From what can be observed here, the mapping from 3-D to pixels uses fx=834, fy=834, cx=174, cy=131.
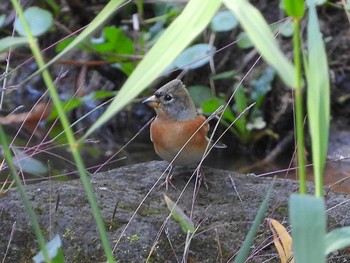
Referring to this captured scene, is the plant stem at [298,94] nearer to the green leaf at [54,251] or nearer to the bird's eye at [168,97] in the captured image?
the green leaf at [54,251]

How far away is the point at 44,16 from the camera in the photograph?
5.48m

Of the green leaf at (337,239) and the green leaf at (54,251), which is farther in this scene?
the green leaf at (54,251)

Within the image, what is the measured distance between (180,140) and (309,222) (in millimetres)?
2207

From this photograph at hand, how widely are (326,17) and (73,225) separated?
11.7ft

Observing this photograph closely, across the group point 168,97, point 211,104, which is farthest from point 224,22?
point 168,97

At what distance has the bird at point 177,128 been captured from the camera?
3418mm

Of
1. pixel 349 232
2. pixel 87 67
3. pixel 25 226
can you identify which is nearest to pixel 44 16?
pixel 87 67

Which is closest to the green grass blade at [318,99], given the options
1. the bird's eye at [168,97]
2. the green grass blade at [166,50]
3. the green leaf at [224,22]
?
the green grass blade at [166,50]

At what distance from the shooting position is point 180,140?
346cm

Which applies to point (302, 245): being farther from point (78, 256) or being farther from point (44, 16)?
point (44, 16)

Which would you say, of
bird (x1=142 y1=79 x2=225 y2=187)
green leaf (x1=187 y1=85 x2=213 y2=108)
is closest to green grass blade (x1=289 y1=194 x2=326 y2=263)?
bird (x1=142 y1=79 x2=225 y2=187)

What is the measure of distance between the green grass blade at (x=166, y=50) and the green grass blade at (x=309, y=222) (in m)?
0.29

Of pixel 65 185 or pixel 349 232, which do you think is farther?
pixel 65 185

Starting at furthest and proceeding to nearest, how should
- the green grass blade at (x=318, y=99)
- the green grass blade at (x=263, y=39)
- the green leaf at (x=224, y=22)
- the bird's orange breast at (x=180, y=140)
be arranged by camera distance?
the green leaf at (x=224, y=22) → the bird's orange breast at (x=180, y=140) → the green grass blade at (x=318, y=99) → the green grass blade at (x=263, y=39)
